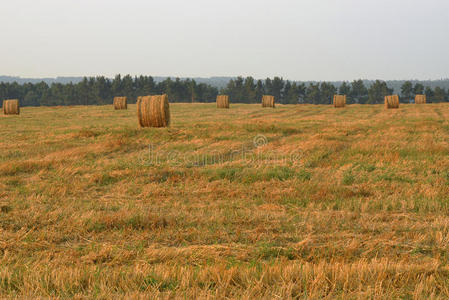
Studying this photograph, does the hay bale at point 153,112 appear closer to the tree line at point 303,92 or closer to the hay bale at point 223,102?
the hay bale at point 223,102

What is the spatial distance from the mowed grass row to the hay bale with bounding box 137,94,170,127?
8570 mm

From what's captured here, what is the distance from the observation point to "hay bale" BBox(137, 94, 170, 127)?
21.0m

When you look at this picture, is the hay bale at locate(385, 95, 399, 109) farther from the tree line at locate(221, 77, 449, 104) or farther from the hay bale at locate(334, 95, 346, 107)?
the tree line at locate(221, 77, 449, 104)

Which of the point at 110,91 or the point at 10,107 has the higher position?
the point at 110,91

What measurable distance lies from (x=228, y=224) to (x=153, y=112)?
626 inches

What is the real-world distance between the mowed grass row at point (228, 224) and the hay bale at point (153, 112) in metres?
8.57

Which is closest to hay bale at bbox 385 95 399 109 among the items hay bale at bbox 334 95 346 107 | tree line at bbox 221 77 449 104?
hay bale at bbox 334 95 346 107

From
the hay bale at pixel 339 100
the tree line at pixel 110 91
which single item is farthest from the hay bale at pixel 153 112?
the tree line at pixel 110 91

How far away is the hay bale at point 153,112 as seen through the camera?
68.9 ft

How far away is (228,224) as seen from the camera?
5.84 m

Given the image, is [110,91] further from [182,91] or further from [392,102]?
[392,102]

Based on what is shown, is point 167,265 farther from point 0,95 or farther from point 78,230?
point 0,95

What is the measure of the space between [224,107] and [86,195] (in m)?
39.7

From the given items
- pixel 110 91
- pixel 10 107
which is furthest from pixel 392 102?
pixel 110 91
